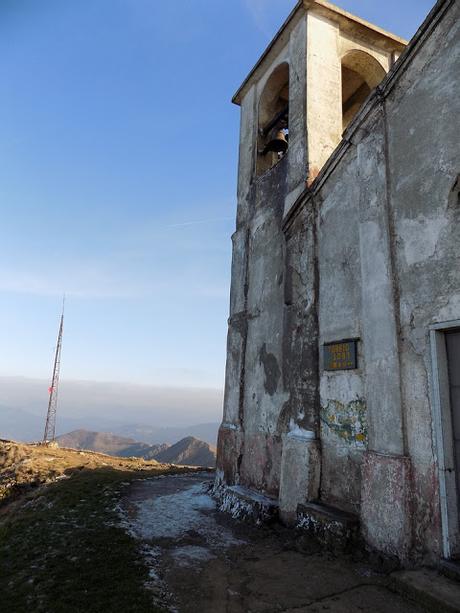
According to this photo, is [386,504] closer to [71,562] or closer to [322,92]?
[71,562]

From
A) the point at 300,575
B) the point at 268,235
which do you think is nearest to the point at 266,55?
the point at 268,235

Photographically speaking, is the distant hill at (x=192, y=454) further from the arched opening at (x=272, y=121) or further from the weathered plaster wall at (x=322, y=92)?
the weathered plaster wall at (x=322, y=92)

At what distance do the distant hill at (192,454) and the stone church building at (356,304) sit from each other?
40610 mm

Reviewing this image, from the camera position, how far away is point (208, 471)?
510 inches

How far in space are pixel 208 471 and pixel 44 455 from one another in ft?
22.4

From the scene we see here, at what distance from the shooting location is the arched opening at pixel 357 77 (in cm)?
900

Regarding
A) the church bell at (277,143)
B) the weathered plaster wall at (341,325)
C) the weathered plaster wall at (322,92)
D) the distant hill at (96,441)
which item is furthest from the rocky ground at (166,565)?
the distant hill at (96,441)

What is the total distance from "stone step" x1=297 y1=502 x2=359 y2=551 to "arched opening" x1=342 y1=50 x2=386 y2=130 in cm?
770

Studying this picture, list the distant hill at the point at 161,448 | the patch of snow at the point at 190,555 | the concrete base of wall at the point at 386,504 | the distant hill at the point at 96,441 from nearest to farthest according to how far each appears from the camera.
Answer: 1. the concrete base of wall at the point at 386,504
2. the patch of snow at the point at 190,555
3. the distant hill at the point at 161,448
4. the distant hill at the point at 96,441

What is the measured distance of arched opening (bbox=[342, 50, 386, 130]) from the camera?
900cm

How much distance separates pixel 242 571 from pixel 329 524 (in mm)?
1234

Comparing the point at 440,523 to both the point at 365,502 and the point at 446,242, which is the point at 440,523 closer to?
the point at 365,502

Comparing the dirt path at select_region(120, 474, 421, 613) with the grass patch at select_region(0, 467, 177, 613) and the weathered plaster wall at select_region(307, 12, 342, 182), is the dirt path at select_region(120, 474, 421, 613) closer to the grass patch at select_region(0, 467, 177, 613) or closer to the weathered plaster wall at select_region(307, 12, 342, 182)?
the grass patch at select_region(0, 467, 177, 613)

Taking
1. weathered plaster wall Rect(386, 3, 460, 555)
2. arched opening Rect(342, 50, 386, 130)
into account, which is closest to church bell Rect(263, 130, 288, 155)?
arched opening Rect(342, 50, 386, 130)
